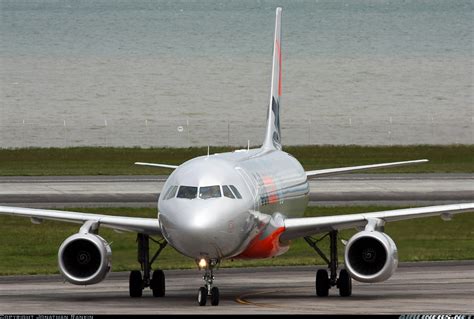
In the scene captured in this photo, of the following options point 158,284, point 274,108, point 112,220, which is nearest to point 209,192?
point 112,220

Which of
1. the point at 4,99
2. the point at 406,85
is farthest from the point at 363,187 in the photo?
the point at 406,85

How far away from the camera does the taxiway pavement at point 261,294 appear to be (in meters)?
34.0

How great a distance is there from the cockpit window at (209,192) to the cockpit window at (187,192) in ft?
0.54

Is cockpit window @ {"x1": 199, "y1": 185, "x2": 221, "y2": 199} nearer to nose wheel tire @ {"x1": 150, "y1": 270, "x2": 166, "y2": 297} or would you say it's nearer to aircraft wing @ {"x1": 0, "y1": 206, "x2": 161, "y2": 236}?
aircraft wing @ {"x1": 0, "y1": 206, "x2": 161, "y2": 236}

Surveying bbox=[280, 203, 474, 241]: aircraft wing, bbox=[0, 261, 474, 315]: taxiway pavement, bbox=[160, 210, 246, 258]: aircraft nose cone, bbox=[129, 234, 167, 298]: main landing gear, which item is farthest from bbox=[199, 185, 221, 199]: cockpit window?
bbox=[129, 234, 167, 298]: main landing gear

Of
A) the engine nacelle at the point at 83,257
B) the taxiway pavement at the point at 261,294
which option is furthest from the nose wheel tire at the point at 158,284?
the engine nacelle at the point at 83,257

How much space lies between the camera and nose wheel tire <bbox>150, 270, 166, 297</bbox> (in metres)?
39.2

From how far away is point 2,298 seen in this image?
3797 cm

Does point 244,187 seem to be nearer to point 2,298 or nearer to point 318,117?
point 2,298

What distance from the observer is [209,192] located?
34.3 m

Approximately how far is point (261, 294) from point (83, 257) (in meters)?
5.22

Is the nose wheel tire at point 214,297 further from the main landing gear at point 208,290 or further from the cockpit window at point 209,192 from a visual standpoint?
the cockpit window at point 209,192

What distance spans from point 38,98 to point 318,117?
128 ft

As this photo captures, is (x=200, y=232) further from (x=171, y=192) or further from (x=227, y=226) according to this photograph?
(x=171, y=192)
